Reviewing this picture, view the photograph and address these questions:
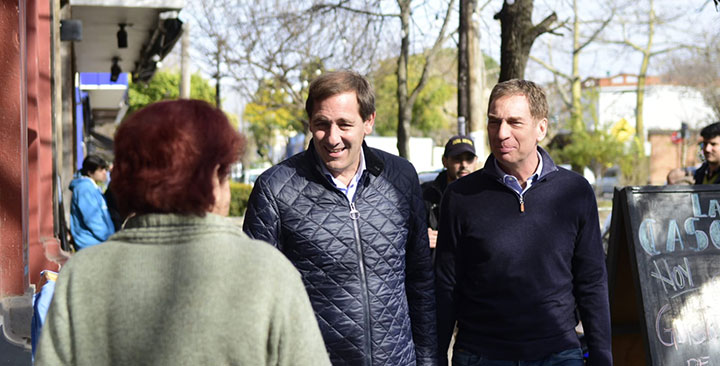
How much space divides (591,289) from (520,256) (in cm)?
35

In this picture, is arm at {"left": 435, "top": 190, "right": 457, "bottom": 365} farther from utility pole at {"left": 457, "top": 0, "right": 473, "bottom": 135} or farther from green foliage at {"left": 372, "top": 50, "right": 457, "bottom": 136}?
green foliage at {"left": 372, "top": 50, "right": 457, "bottom": 136}

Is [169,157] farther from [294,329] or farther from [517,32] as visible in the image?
[517,32]

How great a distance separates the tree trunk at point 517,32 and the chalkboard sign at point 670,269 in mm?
5669

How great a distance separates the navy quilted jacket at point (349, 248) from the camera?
343cm

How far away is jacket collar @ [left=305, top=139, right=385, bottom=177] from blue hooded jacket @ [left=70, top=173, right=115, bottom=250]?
6.61 m

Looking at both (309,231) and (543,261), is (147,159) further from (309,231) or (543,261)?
(543,261)

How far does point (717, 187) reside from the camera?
18.2 feet

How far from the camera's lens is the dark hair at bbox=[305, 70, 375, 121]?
352cm

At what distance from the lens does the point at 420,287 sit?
372 centimetres

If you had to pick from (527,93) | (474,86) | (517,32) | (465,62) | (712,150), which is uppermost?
(517,32)

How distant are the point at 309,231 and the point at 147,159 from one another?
1.41 meters

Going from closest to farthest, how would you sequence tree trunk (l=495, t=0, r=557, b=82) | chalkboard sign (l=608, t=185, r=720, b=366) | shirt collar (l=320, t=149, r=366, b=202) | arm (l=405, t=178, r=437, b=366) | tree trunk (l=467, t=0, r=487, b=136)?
shirt collar (l=320, t=149, r=366, b=202) → arm (l=405, t=178, r=437, b=366) → chalkboard sign (l=608, t=185, r=720, b=366) → tree trunk (l=495, t=0, r=557, b=82) → tree trunk (l=467, t=0, r=487, b=136)

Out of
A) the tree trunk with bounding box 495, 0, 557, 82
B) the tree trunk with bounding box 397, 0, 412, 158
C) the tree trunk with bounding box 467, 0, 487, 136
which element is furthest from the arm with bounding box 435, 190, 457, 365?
the tree trunk with bounding box 397, 0, 412, 158

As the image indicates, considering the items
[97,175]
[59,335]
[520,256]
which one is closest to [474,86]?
[97,175]
